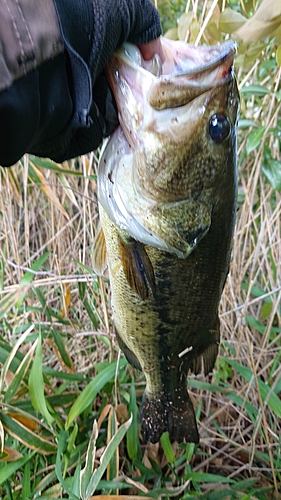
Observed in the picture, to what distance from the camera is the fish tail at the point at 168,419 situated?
3.90 feet

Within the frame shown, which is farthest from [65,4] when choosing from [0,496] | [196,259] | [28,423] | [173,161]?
[0,496]

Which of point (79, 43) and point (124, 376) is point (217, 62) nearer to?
point (79, 43)

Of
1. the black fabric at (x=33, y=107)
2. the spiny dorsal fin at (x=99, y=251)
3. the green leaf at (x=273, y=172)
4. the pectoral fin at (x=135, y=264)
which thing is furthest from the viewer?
the green leaf at (x=273, y=172)

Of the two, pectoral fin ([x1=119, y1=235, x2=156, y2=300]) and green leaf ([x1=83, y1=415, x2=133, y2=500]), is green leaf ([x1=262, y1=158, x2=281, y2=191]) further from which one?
green leaf ([x1=83, y1=415, x2=133, y2=500])

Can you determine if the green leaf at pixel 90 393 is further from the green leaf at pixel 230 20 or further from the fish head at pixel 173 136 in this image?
the green leaf at pixel 230 20

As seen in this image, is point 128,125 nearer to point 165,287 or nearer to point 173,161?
point 173,161

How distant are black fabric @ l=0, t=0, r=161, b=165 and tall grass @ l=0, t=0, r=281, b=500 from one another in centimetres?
31

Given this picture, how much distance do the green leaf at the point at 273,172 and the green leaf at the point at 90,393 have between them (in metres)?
0.83

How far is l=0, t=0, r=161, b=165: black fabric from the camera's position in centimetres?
63

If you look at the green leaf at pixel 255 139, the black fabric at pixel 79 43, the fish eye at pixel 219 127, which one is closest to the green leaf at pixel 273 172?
the green leaf at pixel 255 139

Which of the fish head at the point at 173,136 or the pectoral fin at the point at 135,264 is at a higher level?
the fish head at the point at 173,136

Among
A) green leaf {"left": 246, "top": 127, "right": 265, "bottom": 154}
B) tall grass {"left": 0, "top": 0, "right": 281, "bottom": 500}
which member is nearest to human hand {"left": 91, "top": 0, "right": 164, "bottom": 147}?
tall grass {"left": 0, "top": 0, "right": 281, "bottom": 500}

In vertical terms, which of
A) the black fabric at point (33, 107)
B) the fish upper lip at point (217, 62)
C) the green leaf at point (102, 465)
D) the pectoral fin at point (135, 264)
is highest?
the fish upper lip at point (217, 62)

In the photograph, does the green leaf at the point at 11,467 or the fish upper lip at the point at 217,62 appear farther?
the green leaf at the point at 11,467
